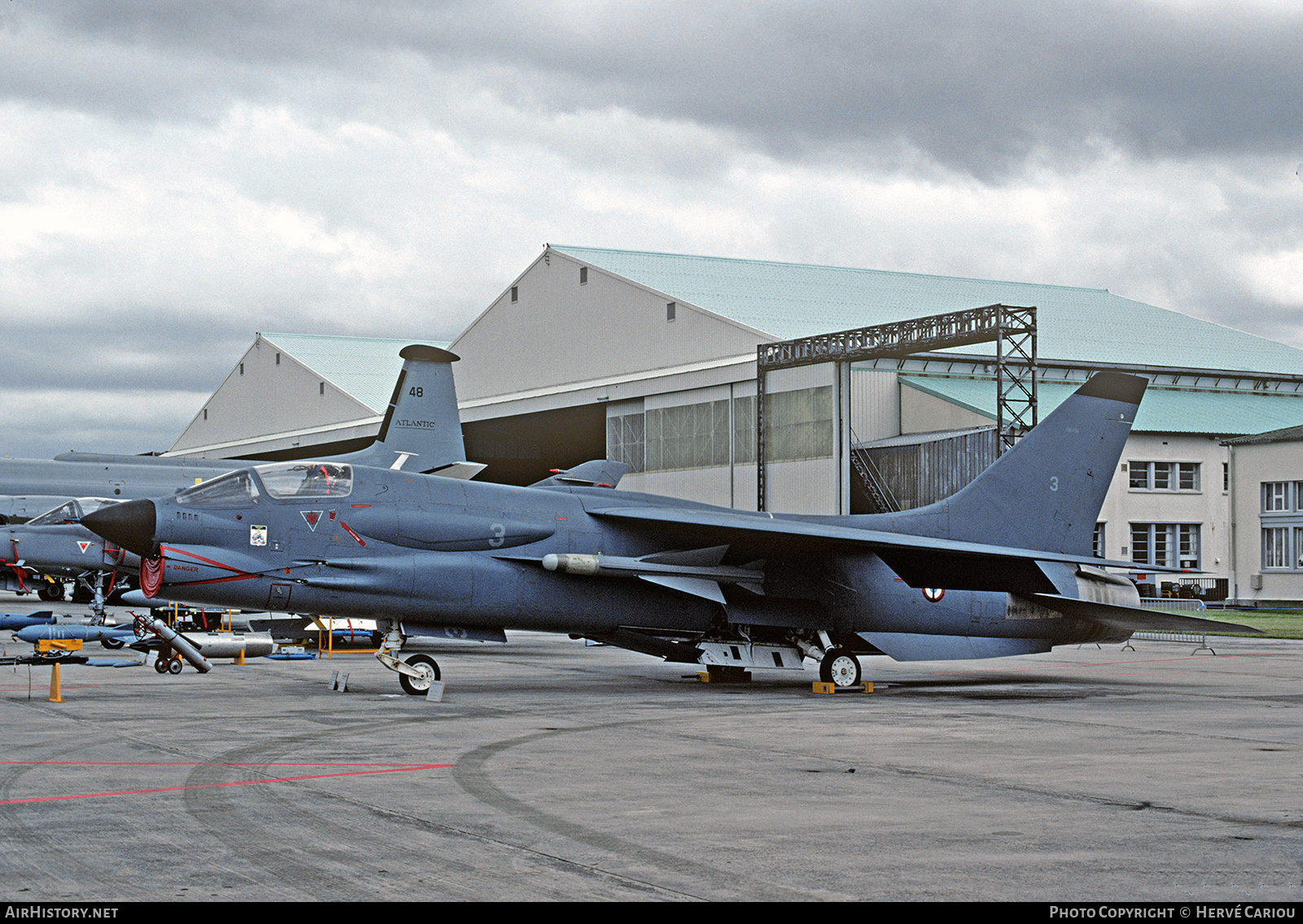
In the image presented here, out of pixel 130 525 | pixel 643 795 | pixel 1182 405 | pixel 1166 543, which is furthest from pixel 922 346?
pixel 643 795

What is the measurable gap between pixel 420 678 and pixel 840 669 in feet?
19.0

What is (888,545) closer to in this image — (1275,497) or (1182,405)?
(1182,405)

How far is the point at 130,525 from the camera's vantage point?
14977 mm

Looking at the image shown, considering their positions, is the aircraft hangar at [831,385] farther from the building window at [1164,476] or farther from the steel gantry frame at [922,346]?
the steel gantry frame at [922,346]

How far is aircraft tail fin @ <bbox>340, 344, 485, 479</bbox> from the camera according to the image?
33.0 m

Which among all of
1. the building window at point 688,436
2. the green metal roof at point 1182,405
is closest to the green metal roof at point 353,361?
the building window at point 688,436

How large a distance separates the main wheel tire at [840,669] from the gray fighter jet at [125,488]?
803 centimetres

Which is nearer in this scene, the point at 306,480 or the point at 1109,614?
the point at 306,480

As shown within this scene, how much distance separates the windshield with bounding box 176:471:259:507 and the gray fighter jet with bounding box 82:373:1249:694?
21 mm

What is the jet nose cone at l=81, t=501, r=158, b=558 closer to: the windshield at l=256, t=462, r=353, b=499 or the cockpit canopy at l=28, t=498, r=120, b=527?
the windshield at l=256, t=462, r=353, b=499

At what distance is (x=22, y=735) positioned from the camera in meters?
11.8
